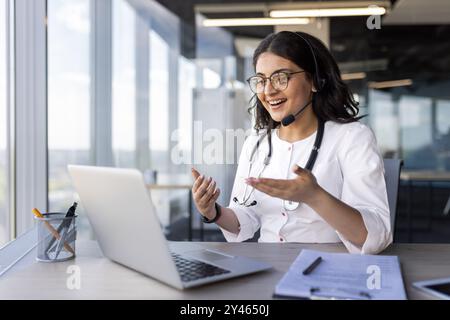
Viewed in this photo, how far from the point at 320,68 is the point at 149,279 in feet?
3.56

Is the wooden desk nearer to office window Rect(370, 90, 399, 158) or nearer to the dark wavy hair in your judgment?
the dark wavy hair

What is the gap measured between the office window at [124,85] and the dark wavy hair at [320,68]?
2713 millimetres

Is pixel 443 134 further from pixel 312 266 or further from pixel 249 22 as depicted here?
pixel 312 266

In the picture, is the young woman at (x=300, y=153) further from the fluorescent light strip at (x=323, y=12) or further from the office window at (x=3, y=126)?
the fluorescent light strip at (x=323, y=12)

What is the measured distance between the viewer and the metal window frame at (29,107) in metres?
1.93

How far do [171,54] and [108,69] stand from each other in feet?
5.38

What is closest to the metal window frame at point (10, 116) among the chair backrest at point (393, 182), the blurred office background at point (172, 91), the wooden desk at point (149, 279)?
the blurred office background at point (172, 91)

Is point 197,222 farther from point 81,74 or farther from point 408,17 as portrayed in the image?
point 408,17

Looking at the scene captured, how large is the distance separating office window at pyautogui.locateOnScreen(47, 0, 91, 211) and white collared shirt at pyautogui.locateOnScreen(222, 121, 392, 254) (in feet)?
4.09

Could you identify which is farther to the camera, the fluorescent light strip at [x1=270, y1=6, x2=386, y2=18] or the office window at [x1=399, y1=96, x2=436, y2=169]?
the office window at [x1=399, y1=96, x2=436, y2=169]

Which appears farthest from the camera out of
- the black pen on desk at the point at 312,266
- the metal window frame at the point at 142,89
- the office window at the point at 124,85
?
the metal window frame at the point at 142,89

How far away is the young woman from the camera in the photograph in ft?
4.83

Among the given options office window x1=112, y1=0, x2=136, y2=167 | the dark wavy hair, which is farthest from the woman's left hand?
office window x1=112, y1=0, x2=136, y2=167

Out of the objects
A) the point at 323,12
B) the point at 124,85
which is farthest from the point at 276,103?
the point at 323,12
